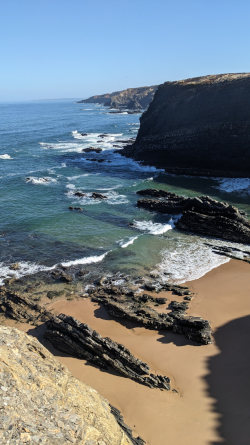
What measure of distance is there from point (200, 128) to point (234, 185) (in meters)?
12.5

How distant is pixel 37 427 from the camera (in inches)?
297

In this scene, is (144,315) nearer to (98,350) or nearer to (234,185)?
(98,350)

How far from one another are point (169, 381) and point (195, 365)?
1.83 m

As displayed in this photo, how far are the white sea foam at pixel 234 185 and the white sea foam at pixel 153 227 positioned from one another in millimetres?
14333

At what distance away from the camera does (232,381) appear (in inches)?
583

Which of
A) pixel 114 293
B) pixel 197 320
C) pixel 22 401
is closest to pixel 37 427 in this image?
pixel 22 401

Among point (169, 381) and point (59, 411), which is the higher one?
point (59, 411)

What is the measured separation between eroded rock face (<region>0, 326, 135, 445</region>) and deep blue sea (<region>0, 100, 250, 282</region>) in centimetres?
1542

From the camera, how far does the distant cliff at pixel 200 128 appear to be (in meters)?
49.6

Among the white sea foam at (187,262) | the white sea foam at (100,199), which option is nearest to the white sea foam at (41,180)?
the white sea foam at (100,199)

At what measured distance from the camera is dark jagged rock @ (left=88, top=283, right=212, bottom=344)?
18062mm

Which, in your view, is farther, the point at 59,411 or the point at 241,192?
the point at 241,192

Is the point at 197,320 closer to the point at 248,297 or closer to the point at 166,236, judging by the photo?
the point at 248,297

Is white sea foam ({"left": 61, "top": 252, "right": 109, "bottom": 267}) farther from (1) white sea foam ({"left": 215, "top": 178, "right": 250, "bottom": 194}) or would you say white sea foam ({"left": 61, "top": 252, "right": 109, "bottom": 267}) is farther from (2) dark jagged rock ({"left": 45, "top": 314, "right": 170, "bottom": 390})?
(1) white sea foam ({"left": 215, "top": 178, "right": 250, "bottom": 194})
